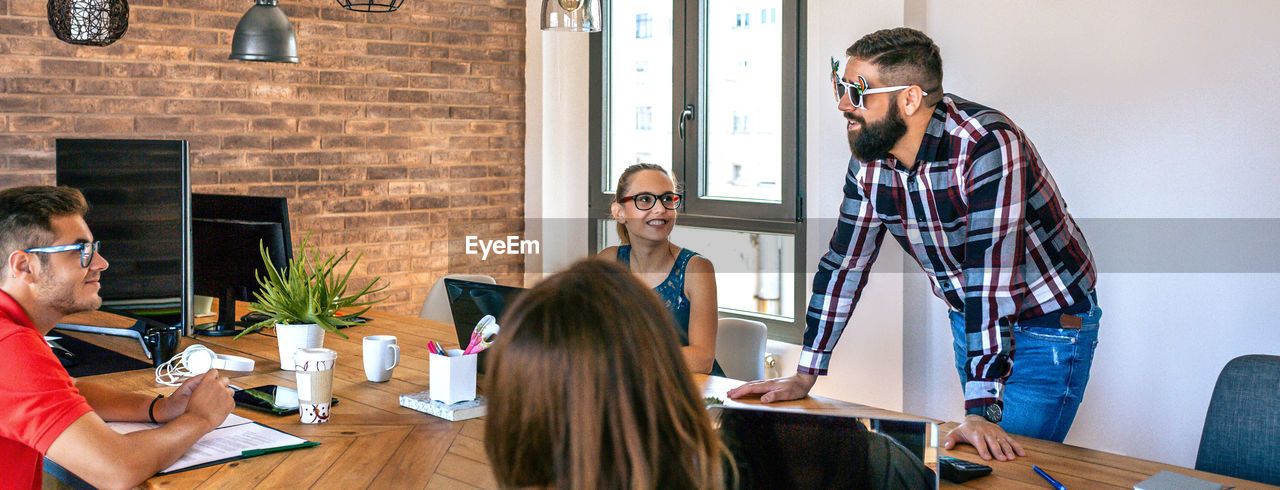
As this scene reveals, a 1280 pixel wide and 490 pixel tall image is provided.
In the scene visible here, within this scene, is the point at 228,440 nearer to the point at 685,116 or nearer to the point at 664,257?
the point at 664,257

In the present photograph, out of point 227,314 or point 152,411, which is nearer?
point 152,411

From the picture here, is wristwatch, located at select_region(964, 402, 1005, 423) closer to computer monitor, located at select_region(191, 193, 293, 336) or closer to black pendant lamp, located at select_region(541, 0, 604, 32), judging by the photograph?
black pendant lamp, located at select_region(541, 0, 604, 32)

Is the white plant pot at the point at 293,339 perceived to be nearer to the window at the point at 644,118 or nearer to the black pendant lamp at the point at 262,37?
the black pendant lamp at the point at 262,37

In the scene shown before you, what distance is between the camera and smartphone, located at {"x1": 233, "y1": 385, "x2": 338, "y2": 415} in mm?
2113

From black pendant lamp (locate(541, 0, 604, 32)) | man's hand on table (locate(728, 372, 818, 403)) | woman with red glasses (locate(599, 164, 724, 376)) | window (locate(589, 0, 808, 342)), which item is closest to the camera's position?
man's hand on table (locate(728, 372, 818, 403))

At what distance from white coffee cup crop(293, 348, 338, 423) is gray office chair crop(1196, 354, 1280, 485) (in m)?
1.69

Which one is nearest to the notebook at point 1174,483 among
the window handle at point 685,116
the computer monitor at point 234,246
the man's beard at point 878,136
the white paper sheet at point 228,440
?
the man's beard at point 878,136

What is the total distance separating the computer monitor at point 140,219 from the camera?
8.39 feet

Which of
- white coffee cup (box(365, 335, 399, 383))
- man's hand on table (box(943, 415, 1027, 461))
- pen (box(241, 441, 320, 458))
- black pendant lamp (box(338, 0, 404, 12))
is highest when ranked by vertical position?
black pendant lamp (box(338, 0, 404, 12))

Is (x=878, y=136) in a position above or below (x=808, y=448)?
above

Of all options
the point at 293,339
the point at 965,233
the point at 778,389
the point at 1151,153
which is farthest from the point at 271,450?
the point at 1151,153

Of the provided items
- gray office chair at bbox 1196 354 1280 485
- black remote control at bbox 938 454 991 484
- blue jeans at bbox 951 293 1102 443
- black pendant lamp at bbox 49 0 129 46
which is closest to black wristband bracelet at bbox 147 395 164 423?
black remote control at bbox 938 454 991 484

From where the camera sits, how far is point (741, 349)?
305cm

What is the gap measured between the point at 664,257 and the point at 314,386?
1.24m
